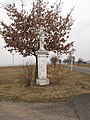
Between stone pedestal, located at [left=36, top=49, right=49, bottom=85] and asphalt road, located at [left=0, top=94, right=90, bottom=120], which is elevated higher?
stone pedestal, located at [left=36, top=49, right=49, bottom=85]

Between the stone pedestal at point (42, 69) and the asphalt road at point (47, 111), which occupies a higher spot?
the stone pedestal at point (42, 69)

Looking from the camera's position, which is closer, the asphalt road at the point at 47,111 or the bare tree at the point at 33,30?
the asphalt road at the point at 47,111

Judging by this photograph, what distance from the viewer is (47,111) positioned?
1108cm

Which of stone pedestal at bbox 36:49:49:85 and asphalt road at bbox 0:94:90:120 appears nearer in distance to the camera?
asphalt road at bbox 0:94:90:120

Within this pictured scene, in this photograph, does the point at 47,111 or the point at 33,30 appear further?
the point at 33,30

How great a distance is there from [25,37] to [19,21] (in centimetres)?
129

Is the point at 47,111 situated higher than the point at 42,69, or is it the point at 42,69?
the point at 42,69

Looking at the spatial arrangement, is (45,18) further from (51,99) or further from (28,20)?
(51,99)

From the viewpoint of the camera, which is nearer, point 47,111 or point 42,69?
point 47,111

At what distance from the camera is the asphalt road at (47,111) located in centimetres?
991

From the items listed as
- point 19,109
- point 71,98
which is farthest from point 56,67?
point 19,109

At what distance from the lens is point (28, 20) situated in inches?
885

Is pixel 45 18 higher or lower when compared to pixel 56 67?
higher

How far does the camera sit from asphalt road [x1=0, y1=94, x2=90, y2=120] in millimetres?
9914
